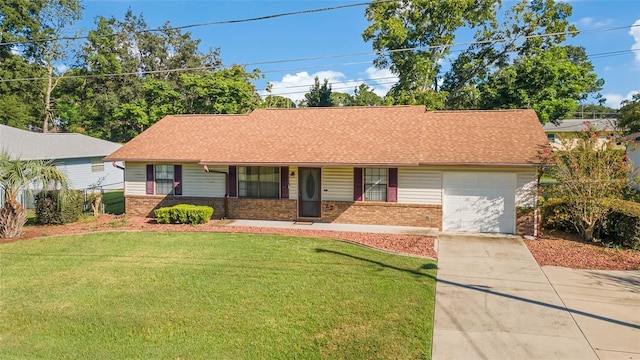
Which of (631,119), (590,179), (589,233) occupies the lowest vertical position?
(589,233)

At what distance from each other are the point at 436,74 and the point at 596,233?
64.3ft

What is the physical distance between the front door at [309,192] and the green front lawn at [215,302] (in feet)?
12.6

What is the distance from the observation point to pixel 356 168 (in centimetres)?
1455

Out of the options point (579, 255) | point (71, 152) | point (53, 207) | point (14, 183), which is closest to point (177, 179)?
point (53, 207)

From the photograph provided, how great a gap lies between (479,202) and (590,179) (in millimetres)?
3301

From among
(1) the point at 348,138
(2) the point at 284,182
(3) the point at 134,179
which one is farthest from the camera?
(3) the point at 134,179

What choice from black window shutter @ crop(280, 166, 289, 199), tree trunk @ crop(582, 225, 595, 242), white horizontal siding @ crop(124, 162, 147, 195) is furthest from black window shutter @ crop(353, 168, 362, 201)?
white horizontal siding @ crop(124, 162, 147, 195)

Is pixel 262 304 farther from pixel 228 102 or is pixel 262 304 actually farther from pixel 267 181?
pixel 228 102

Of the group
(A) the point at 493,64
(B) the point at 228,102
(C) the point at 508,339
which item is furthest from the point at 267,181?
(A) the point at 493,64

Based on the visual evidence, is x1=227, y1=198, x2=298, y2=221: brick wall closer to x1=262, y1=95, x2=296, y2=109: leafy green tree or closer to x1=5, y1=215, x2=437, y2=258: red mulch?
x1=5, y1=215, x2=437, y2=258: red mulch

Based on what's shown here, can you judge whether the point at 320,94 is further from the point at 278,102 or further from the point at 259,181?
the point at 259,181

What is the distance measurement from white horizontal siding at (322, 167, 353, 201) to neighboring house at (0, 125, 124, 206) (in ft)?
48.6

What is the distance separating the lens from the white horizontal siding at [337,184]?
48.4 feet

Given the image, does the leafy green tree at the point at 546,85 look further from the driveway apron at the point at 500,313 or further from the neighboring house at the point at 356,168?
the driveway apron at the point at 500,313
